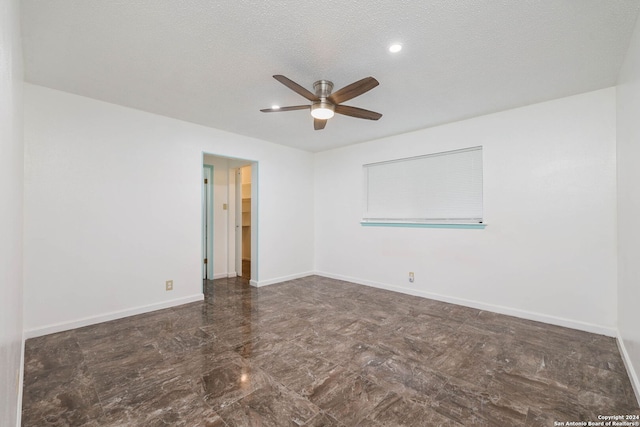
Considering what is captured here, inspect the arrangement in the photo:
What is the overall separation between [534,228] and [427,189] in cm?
144

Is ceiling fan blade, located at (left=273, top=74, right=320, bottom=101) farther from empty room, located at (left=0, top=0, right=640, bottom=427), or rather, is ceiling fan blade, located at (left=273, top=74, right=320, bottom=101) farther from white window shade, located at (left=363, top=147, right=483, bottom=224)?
white window shade, located at (left=363, top=147, right=483, bottom=224)

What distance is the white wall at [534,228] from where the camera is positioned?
9.70 ft

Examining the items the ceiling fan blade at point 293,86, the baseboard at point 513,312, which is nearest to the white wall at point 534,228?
the baseboard at point 513,312

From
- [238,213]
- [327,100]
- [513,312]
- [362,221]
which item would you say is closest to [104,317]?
[238,213]

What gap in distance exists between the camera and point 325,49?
224cm

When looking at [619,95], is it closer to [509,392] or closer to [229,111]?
[509,392]

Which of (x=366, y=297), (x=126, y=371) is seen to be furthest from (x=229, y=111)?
(x=366, y=297)

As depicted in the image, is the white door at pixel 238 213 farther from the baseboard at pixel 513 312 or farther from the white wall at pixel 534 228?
the white wall at pixel 534 228

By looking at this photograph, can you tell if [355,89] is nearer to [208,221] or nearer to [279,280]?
[279,280]

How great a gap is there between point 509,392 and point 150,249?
13.3ft

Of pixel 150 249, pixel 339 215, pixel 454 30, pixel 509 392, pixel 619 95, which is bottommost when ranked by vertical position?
pixel 509 392

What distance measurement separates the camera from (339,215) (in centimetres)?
549

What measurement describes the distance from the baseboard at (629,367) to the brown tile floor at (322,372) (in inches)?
2.1

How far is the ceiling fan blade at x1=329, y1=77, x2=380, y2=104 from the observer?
2266 millimetres
